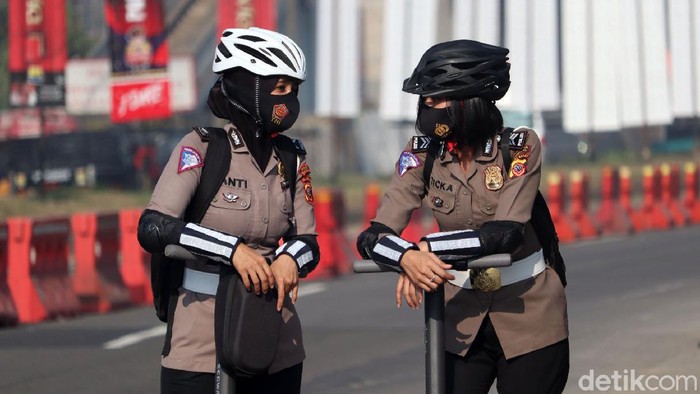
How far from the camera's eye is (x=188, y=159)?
176 inches

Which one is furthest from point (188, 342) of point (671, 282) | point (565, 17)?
point (565, 17)

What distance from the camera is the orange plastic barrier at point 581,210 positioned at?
21.4 metres

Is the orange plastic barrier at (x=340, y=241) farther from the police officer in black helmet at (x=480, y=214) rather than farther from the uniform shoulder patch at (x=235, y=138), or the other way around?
the uniform shoulder patch at (x=235, y=138)

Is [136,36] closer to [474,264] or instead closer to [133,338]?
[133,338]

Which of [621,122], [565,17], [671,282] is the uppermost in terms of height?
[565,17]

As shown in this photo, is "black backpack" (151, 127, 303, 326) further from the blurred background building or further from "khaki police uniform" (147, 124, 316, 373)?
the blurred background building

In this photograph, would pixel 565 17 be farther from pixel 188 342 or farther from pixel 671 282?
pixel 188 342

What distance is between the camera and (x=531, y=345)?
15.2 feet

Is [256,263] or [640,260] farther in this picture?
[640,260]

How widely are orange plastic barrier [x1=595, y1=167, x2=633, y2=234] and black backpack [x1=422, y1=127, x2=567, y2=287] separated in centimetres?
1749

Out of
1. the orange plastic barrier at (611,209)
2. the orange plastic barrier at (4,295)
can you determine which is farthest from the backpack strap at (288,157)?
the orange plastic barrier at (611,209)

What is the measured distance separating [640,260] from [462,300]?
42.7ft

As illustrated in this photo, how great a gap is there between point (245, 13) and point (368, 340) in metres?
17.1

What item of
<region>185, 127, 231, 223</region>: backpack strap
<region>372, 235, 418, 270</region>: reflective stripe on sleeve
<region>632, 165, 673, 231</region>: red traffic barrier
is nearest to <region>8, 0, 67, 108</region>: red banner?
<region>632, 165, 673, 231</region>: red traffic barrier
